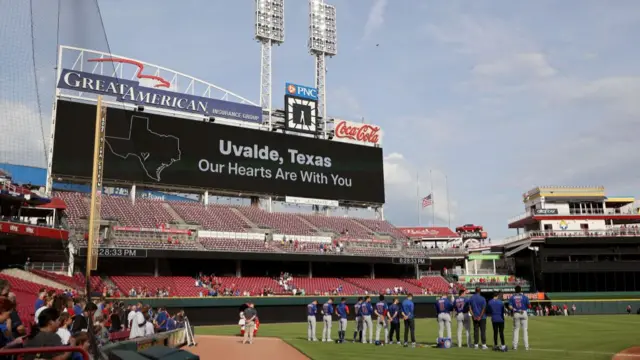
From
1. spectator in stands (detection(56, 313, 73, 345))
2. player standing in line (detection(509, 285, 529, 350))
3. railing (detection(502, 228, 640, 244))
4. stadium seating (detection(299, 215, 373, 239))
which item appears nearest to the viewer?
spectator in stands (detection(56, 313, 73, 345))

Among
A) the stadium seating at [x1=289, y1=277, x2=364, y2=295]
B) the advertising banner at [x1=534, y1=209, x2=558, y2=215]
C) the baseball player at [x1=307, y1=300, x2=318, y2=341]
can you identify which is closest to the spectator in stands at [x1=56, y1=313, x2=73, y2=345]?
the baseball player at [x1=307, y1=300, x2=318, y2=341]

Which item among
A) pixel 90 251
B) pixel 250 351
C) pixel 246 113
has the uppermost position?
pixel 246 113

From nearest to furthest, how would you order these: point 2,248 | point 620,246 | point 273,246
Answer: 1. point 2,248
2. point 273,246
3. point 620,246

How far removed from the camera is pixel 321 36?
55.3 m

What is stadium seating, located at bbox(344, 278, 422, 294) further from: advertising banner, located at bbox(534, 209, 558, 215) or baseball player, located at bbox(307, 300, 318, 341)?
baseball player, located at bbox(307, 300, 318, 341)

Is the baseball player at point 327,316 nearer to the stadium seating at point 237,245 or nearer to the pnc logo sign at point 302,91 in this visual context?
the stadium seating at point 237,245

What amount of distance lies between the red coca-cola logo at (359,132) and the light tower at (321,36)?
324 cm

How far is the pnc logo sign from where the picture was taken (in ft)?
165

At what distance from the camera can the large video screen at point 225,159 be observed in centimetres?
3878

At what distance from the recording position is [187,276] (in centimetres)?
4056

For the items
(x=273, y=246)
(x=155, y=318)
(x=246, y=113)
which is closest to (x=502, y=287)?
(x=273, y=246)

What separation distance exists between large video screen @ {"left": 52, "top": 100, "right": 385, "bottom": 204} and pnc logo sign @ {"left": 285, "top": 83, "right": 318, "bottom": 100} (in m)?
3.90

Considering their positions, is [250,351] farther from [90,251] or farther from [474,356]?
[90,251]

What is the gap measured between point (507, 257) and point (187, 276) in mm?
36397
